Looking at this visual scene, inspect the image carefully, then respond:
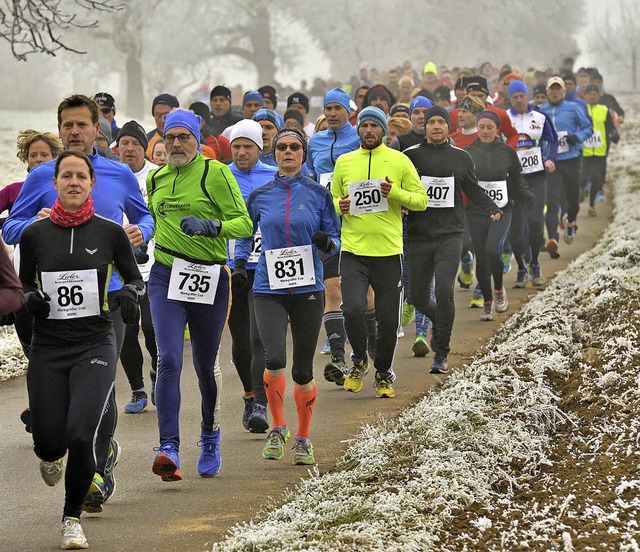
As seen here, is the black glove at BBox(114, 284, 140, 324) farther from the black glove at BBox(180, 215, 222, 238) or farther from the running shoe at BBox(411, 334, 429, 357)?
the running shoe at BBox(411, 334, 429, 357)

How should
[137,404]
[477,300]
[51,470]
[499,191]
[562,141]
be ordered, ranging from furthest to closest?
[562,141], [477,300], [499,191], [137,404], [51,470]

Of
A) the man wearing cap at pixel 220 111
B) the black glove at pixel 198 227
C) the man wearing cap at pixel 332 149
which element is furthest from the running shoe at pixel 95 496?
the man wearing cap at pixel 220 111

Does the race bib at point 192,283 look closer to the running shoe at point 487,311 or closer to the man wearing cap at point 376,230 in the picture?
the man wearing cap at point 376,230

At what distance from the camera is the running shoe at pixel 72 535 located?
6617mm

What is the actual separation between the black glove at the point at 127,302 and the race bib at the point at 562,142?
12118 mm

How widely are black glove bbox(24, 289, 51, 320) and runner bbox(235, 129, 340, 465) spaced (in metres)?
2.13

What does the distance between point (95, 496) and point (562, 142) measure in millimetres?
12220

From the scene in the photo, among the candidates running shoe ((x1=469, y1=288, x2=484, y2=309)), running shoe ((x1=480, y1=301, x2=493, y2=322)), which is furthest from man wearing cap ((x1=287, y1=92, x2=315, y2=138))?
running shoe ((x1=480, y1=301, x2=493, y2=322))

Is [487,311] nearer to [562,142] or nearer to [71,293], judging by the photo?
[562,142]

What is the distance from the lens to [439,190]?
11.5m

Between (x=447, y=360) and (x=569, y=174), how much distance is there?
7723 millimetres

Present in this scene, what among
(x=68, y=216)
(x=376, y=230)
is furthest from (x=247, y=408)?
(x=68, y=216)

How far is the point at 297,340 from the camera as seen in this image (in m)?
8.69

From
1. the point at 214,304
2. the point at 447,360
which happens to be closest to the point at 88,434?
the point at 214,304
